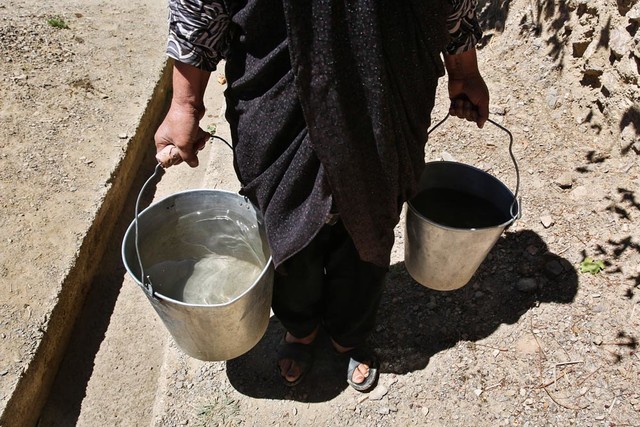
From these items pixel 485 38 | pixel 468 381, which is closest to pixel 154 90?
pixel 485 38

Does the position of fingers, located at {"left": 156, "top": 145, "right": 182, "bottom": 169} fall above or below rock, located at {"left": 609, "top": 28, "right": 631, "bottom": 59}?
above

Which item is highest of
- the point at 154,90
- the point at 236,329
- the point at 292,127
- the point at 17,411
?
the point at 292,127

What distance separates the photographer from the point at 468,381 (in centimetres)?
217

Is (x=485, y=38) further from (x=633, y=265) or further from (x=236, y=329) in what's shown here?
(x=236, y=329)

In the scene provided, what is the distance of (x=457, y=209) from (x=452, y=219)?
7 centimetres

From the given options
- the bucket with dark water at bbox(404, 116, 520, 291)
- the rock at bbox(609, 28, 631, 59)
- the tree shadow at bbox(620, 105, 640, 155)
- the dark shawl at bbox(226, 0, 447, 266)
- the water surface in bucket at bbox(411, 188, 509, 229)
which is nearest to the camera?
the dark shawl at bbox(226, 0, 447, 266)

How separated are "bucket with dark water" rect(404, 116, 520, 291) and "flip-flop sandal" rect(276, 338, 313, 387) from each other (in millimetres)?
555

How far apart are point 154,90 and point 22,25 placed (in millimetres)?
1279

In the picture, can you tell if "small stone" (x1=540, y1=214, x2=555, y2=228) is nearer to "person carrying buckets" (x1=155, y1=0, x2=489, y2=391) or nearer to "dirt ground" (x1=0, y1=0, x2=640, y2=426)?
"dirt ground" (x1=0, y1=0, x2=640, y2=426)

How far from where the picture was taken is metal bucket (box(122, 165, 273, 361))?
171 centimetres

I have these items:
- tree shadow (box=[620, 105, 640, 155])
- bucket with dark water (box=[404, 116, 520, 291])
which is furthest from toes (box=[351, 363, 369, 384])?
tree shadow (box=[620, 105, 640, 155])

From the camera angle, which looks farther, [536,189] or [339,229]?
[536,189]

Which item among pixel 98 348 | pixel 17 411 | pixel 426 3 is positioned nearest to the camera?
pixel 426 3

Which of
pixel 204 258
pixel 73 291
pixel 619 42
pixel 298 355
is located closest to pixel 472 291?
pixel 298 355
